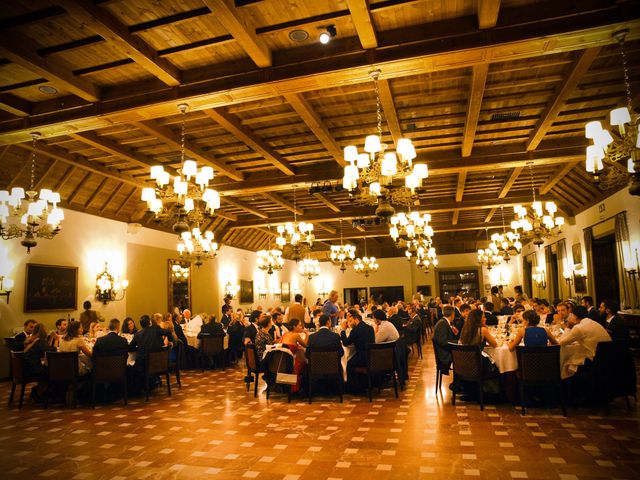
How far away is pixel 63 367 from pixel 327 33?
18.7 feet

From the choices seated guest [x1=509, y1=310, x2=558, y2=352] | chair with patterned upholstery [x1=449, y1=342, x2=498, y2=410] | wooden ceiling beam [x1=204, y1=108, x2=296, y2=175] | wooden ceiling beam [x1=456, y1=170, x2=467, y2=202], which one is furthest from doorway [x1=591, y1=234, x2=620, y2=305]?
wooden ceiling beam [x1=204, y1=108, x2=296, y2=175]

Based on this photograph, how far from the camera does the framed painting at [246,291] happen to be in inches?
695

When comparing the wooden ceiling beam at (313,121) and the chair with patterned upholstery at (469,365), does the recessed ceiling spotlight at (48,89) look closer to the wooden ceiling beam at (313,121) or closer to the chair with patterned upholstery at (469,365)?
the wooden ceiling beam at (313,121)

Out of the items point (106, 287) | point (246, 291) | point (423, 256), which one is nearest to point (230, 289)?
point (246, 291)

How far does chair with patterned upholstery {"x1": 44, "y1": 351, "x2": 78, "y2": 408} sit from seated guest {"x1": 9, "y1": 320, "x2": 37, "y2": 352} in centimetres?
200

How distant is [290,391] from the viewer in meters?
6.25

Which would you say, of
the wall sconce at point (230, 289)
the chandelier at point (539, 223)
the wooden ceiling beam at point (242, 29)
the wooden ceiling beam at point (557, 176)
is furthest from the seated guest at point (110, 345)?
the wall sconce at point (230, 289)

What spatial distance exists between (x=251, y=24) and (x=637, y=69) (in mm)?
5139

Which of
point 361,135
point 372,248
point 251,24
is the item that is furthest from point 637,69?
point 372,248

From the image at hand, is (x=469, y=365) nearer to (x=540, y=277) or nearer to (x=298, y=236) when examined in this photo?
(x=298, y=236)

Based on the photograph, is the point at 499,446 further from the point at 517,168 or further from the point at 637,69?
the point at 517,168

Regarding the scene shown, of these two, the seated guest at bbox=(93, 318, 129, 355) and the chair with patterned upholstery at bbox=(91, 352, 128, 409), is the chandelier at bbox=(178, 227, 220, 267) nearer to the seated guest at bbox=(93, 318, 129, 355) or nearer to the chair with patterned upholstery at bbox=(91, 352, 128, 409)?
the seated guest at bbox=(93, 318, 129, 355)

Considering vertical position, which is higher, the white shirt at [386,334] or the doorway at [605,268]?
the doorway at [605,268]

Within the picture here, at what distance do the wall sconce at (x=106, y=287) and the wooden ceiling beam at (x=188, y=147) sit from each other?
4216 millimetres
